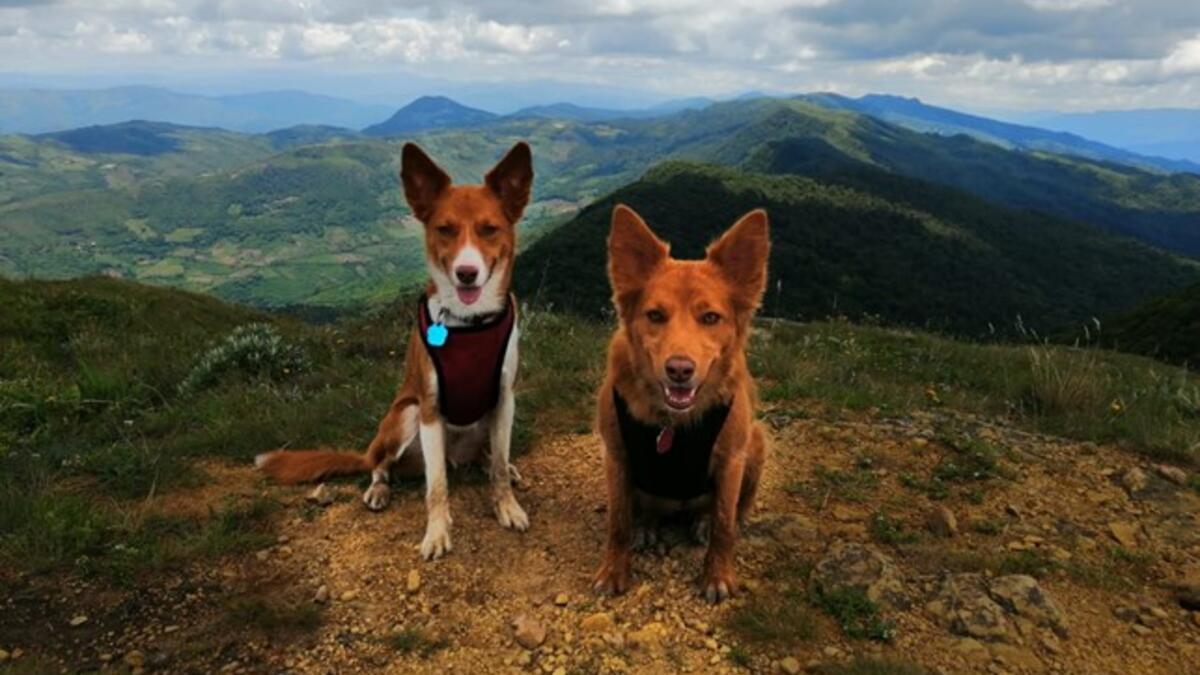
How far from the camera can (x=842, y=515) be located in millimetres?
5191

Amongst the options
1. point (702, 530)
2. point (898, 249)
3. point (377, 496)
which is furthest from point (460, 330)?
point (898, 249)

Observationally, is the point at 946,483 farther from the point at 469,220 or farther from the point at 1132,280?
the point at 1132,280

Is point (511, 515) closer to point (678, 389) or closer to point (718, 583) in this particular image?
point (718, 583)

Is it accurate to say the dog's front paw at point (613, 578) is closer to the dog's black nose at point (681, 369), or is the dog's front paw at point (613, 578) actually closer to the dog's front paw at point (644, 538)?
the dog's front paw at point (644, 538)

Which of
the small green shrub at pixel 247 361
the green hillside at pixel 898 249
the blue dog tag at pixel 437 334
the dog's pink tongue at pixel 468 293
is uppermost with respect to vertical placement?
the dog's pink tongue at pixel 468 293

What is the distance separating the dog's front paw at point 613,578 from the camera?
431 cm

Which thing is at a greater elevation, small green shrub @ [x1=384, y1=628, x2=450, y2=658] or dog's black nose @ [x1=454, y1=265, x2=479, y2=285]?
dog's black nose @ [x1=454, y1=265, x2=479, y2=285]

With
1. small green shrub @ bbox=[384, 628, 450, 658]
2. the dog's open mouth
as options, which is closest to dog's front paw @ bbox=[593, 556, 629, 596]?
small green shrub @ bbox=[384, 628, 450, 658]

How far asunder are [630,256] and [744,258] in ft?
2.22

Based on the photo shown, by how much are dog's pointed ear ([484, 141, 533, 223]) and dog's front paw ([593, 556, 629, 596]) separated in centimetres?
249

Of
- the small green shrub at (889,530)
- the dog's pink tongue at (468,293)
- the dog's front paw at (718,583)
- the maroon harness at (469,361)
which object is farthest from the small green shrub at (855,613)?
the dog's pink tongue at (468,293)

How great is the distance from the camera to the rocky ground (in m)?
3.79

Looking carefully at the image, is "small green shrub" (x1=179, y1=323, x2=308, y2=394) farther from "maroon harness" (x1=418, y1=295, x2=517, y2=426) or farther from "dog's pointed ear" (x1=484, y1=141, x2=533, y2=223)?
"dog's pointed ear" (x1=484, y1=141, x2=533, y2=223)

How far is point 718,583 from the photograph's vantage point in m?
4.22
